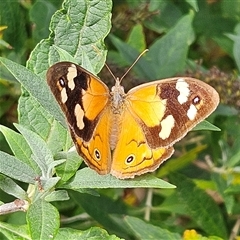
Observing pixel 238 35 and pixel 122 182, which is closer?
pixel 122 182

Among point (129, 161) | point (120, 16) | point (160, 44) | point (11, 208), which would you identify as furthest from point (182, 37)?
point (11, 208)

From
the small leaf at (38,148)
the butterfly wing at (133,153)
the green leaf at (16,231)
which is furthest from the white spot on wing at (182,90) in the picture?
the green leaf at (16,231)

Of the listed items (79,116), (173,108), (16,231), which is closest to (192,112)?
(173,108)

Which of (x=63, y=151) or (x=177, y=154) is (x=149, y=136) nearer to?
(x=63, y=151)

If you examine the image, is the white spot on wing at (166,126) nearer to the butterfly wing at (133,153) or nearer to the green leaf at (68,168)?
the butterfly wing at (133,153)

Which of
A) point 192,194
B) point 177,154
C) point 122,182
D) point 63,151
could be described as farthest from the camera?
point 177,154

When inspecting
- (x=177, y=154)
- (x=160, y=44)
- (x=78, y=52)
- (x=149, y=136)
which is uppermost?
(x=78, y=52)

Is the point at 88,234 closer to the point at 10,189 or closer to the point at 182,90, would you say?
the point at 10,189
